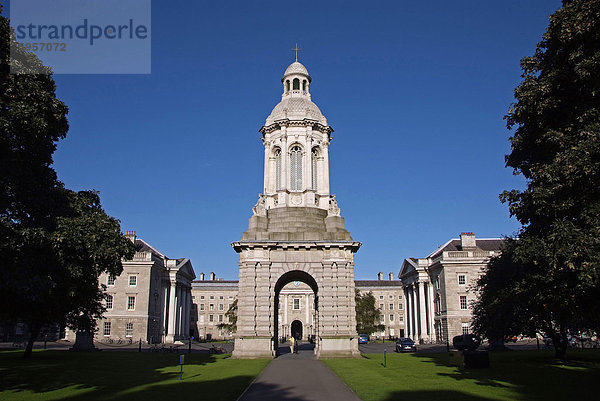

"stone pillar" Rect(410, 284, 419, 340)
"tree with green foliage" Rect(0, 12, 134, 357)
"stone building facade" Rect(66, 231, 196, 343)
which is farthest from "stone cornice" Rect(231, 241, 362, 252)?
"stone pillar" Rect(410, 284, 419, 340)

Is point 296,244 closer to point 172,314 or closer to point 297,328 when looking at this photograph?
point 172,314

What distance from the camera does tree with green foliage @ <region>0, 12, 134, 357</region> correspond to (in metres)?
18.7

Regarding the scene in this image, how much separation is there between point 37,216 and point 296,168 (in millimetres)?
22051

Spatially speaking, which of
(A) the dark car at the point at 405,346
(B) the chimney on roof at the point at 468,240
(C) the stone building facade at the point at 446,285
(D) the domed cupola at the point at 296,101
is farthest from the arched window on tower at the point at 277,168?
(B) the chimney on roof at the point at 468,240

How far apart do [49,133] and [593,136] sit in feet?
71.3

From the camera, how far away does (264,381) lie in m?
21.0

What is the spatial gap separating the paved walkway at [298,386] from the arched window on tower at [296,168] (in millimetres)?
16252

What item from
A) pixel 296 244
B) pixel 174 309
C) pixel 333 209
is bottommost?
pixel 174 309

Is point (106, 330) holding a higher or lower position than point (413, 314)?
lower

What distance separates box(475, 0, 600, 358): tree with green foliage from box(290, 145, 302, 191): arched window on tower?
69.0 ft

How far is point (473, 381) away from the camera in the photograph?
21.7 metres

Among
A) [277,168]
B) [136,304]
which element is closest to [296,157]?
[277,168]

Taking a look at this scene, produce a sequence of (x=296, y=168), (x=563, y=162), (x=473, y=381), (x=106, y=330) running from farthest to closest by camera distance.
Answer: (x=106, y=330) < (x=296, y=168) < (x=473, y=381) < (x=563, y=162)

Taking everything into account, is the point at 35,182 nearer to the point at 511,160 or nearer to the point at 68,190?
the point at 68,190
